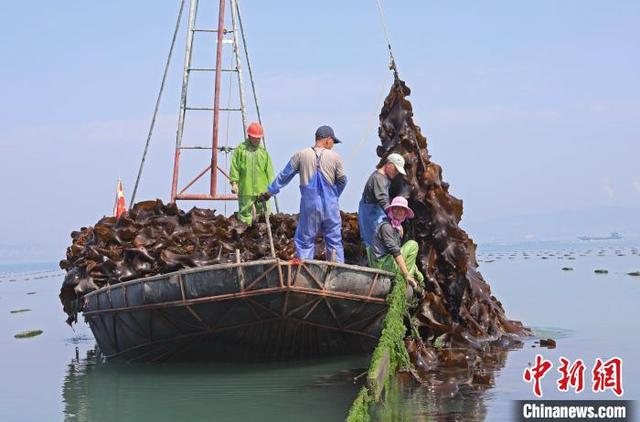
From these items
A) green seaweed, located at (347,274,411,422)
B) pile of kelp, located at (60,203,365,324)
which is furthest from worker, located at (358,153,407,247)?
pile of kelp, located at (60,203,365,324)

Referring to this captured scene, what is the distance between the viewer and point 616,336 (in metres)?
18.0

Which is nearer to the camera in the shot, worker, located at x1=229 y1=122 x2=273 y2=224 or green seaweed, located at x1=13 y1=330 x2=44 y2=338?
worker, located at x1=229 y1=122 x2=273 y2=224

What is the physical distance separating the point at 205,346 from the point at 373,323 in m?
2.29

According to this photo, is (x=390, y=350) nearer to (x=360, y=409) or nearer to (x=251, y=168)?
(x=360, y=409)

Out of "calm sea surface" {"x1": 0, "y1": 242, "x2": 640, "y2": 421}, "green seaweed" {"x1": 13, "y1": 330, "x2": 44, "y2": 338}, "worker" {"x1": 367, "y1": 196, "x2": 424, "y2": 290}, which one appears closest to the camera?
"calm sea surface" {"x1": 0, "y1": 242, "x2": 640, "y2": 421}

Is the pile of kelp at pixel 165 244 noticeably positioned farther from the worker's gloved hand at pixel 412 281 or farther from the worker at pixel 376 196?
the worker's gloved hand at pixel 412 281

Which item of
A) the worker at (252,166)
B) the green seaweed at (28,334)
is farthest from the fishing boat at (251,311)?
the green seaweed at (28,334)

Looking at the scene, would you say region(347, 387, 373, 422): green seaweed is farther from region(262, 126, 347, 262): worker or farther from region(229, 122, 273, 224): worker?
region(229, 122, 273, 224): worker

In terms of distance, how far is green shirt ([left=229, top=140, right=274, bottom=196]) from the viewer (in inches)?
659

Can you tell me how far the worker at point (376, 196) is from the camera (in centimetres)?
1386

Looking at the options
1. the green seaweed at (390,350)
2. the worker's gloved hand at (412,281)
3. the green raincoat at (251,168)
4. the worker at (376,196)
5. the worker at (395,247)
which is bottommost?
the green seaweed at (390,350)

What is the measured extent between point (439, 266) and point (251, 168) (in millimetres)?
3411

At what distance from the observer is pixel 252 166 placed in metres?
16.7

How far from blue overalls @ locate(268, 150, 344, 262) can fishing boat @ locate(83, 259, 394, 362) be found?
2.67 feet
